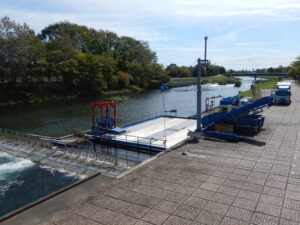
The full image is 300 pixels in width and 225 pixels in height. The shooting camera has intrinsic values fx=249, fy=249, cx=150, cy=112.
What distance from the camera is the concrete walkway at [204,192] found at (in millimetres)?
8734

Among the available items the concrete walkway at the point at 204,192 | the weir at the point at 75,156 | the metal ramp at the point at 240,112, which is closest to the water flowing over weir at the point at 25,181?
the weir at the point at 75,156

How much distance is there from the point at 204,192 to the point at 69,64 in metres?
62.7

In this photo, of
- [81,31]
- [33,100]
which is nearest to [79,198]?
[33,100]

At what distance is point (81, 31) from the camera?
94375 millimetres

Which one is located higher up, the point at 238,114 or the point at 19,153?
the point at 238,114

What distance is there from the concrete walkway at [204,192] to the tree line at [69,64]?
55.0m

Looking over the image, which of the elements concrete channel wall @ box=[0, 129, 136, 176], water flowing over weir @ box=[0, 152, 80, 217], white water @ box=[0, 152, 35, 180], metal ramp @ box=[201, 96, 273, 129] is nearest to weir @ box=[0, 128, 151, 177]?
concrete channel wall @ box=[0, 129, 136, 176]

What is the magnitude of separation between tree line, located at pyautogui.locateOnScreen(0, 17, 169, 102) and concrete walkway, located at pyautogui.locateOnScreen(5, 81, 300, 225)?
5498cm

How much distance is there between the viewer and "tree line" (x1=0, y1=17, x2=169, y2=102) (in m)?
57.1

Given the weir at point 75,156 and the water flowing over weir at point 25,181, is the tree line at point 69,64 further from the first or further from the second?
the water flowing over weir at point 25,181

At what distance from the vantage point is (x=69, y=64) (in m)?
66.2

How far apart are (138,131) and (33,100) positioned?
4572cm

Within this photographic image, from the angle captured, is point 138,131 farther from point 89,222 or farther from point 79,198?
point 89,222

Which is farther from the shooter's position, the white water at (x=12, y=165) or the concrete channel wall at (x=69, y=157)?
the white water at (x=12, y=165)
